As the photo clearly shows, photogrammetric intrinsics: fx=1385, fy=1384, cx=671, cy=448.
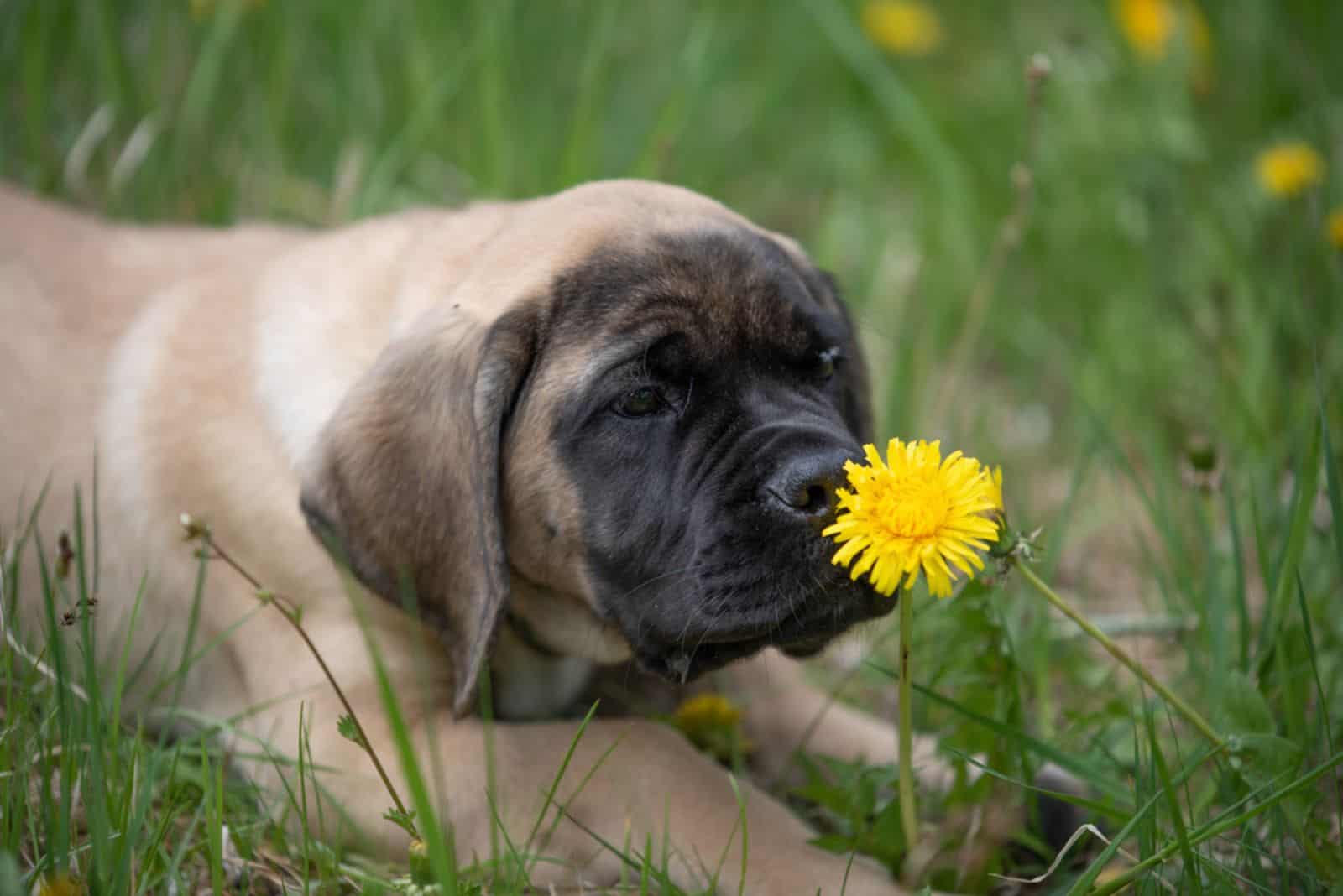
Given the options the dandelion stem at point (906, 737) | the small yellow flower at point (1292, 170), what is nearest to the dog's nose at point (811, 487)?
the dandelion stem at point (906, 737)

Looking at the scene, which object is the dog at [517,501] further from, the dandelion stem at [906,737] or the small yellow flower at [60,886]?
the small yellow flower at [60,886]

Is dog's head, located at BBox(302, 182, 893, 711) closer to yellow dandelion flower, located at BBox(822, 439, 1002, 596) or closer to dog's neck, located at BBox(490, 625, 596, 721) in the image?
dog's neck, located at BBox(490, 625, 596, 721)

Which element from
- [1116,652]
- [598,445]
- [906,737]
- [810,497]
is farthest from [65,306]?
[1116,652]

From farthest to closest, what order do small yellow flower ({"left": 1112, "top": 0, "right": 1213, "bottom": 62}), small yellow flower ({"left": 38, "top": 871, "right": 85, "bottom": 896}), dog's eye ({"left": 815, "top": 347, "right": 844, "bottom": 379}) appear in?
small yellow flower ({"left": 1112, "top": 0, "right": 1213, "bottom": 62}), dog's eye ({"left": 815, "top": 347, "right": 844, "bottom": 379}), small yellow flower ({"left": 38, "top": 871, "right": 85, "bottom": 896})

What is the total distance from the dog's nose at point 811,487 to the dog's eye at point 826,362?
0.52m

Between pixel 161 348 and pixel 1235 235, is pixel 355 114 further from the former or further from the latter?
pixel 1235 235

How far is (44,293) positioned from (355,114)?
199cm

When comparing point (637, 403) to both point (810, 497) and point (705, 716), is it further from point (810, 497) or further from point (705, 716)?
point (705, 716)

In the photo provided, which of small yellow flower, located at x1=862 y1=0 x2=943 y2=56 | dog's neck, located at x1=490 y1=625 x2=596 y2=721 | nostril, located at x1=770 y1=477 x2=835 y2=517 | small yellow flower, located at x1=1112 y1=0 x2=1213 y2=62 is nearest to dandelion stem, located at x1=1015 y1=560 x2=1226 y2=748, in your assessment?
nostril, located at x1=770 y1=477 x2=835 y2=517

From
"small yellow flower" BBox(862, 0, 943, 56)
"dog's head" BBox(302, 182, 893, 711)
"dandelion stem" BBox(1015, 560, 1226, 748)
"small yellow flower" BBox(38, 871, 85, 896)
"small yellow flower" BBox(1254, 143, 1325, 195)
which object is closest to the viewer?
"small yellow flower" BBox(38, 871, 85, 896)

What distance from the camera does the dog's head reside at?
2.75 m

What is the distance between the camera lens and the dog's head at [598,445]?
2752 millimetres

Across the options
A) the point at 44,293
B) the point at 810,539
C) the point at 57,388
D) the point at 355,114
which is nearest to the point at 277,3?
the point at 355,114

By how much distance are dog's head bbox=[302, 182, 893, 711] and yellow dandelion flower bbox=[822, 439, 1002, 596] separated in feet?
1.37
